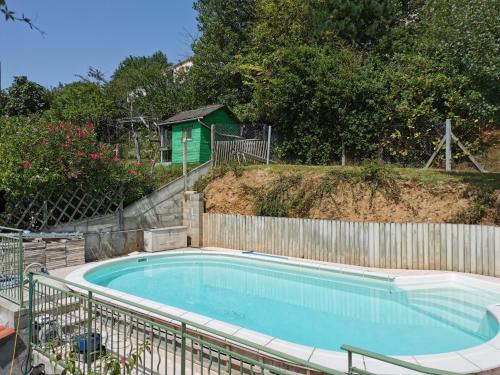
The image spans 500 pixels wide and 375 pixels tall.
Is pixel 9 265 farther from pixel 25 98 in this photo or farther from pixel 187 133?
pixel 25 98

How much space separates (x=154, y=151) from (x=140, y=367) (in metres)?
17.6

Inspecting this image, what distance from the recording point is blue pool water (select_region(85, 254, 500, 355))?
608 centimetres

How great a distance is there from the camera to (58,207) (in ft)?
35.7

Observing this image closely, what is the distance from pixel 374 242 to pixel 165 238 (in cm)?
657

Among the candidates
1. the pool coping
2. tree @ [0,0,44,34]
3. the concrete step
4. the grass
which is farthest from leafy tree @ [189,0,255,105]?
tree @ [0,0,44,34]

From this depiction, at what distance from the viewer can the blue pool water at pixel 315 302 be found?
6.08m

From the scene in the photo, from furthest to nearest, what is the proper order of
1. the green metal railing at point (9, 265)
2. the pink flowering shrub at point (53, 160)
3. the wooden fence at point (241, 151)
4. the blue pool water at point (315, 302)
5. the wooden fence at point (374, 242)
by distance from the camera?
1. the wooden fence at point (241, 151)
2. the pink flowering shrub at point (53, 160)
3. the wooden fence at point (374, 242)
4. the blue pool water at point (315, 302)
5. the green metal railing at point (9, 265)

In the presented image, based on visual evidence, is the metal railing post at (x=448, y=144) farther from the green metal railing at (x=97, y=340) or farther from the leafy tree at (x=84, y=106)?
the leafy tree at (x=84, y=106)

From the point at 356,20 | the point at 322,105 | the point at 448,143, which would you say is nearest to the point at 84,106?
the point at 322,105

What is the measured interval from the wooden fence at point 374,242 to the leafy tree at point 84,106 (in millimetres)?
15393

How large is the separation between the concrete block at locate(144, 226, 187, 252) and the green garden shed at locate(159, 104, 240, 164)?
494 centimetres

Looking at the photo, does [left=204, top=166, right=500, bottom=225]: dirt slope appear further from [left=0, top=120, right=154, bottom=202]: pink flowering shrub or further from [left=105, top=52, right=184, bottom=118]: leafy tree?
[left=105, top=52, right=184, bottom=118]: leafy tree

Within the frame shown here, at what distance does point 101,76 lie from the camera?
2375cm

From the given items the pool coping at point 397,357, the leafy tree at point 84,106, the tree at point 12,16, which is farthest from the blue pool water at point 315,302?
the leafy tree at point 84,106
